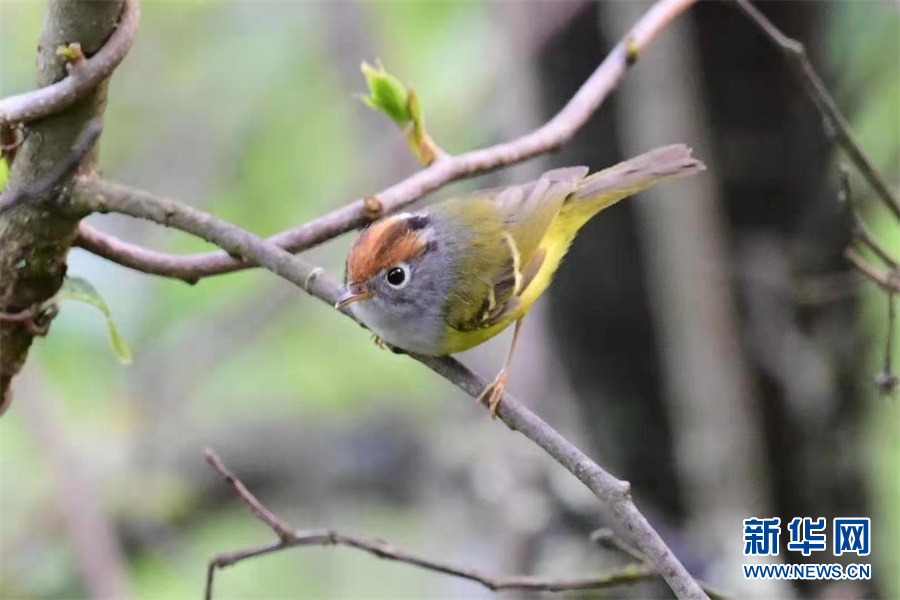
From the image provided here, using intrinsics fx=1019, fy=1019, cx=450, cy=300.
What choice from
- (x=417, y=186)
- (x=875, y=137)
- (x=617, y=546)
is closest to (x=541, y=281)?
(x=417, y=186)

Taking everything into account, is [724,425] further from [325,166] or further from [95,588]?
[325,166]

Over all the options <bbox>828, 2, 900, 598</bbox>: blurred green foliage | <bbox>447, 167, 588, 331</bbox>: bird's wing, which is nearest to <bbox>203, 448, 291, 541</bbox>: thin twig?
<bbox>447, 167, 588, 331</bbox>: bird's wing

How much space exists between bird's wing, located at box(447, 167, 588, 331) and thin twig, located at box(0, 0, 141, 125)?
3.16 feet

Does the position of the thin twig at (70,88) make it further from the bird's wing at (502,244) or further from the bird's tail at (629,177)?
the bird's tail at (629,177)

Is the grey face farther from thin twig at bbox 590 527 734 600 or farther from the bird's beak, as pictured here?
thin twig at bbox 590 527 734 600

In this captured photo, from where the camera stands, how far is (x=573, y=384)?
4004mm

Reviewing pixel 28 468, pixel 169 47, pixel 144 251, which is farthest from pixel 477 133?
pixel 144 251

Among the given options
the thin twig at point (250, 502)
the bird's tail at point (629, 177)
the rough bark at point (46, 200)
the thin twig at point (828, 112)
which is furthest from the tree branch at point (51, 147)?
the bird's tail at point (629, 177)

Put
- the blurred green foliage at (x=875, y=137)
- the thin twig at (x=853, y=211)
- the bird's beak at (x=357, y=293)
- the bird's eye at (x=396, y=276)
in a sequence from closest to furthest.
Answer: the thin twig at (x=853, y=211)
the bird's beak at (x=357, y=293)
the bird's eye at (x=396, y=276)
the blurred green foliage at (x=875, y=137)

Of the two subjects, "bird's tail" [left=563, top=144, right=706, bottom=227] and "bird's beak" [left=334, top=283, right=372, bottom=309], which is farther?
"bird's tail" [left=563, top=144, right=706, bottom=227]

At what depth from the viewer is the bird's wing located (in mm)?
2191

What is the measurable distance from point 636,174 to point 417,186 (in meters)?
0.89

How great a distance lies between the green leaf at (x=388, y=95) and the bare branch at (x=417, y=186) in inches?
6.0

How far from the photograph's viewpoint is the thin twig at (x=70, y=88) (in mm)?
→ 1291
